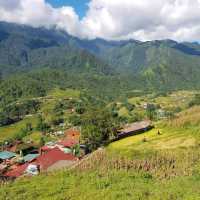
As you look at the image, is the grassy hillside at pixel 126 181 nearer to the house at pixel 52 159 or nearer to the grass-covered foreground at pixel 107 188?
the grass-covered foreground at pixel 107 188

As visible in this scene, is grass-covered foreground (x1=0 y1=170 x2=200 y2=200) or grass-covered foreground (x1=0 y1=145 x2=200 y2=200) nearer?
grass-covered foreground (x1=0 y1=170 x2=200 y2=200)

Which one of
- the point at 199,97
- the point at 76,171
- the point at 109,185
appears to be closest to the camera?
the point at 109,185

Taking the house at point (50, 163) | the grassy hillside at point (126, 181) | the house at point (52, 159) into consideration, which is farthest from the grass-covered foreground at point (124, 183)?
the house at point (52, 159)

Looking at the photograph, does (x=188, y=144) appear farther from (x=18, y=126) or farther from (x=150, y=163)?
(x=18, y=126)

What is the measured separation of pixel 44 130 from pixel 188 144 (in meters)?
92.6

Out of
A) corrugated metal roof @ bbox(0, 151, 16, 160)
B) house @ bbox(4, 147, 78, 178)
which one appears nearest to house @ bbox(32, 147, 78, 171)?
house @ bbox(4, 147, 78, 178)

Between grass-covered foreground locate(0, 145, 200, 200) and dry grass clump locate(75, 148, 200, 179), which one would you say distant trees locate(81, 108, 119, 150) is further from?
grass-covered foreground locate(0, 145, 200, 200)

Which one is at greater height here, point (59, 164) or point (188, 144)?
point (188, 144)

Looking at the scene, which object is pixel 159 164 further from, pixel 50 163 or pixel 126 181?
pixel 50 163

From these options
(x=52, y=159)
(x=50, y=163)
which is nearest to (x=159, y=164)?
(x=50, y=163)

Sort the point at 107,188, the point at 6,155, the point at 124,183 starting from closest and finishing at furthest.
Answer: the point at 107,188 < the point at 124,183 < the point at 6,155

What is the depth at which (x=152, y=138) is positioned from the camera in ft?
184

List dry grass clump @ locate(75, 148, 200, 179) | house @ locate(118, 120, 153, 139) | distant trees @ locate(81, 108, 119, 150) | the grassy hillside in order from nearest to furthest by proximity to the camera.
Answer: the grassy hillside, dry grass clump @ locate(75, 148, 200, 179), distant trees @ locate(81, 108, 119, 150), house @ locate(118, 120, 153, 139)

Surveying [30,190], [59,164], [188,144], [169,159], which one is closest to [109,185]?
[30,190]
